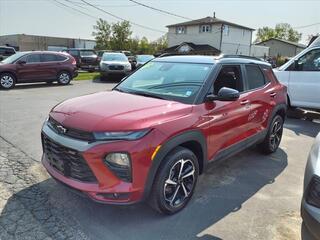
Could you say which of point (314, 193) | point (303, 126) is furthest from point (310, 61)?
point (314, 193)

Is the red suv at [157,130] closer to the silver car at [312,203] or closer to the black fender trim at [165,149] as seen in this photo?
the black fender trim at [165,149]

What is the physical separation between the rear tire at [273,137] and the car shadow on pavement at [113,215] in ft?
4.33

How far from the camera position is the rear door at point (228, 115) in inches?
148

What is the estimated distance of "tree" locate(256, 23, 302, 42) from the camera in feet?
277

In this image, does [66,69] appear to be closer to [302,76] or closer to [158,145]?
[302,76]

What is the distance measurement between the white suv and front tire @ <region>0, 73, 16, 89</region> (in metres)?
10.5

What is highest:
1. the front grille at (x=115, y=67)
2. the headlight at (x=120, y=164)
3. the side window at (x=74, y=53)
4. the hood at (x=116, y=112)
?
the side window at (x=74, y=53)

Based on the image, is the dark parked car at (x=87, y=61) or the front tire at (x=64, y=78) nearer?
the front tire at (x=64, y=78)

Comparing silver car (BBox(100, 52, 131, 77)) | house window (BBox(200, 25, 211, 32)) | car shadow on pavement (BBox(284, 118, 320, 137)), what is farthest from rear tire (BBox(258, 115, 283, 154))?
house window (BBox(200, 25, 211, 32))

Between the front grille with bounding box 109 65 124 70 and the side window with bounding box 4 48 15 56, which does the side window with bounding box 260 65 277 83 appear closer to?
the front grille with bounding box 109 65 124 70

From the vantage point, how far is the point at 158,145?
295 centimetres

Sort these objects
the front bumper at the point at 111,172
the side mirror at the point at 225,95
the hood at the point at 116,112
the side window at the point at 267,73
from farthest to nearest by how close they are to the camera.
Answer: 1. the side window at the point at 267,73
2. the side mirror at the point at 225,95
3. the hood at the point at 116,112
4. the front bumper at the point at 111,172

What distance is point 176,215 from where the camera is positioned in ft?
11.2

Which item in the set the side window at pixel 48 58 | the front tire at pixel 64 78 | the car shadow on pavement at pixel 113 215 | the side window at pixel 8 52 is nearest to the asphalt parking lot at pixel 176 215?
the car shadow on pavement at pixel 113 215
